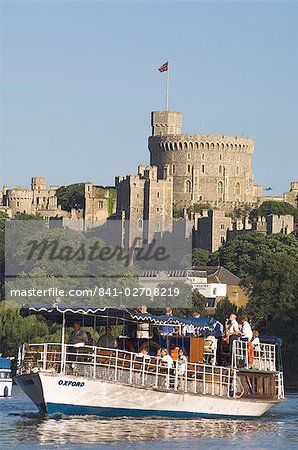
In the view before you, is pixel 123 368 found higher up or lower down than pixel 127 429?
higher up

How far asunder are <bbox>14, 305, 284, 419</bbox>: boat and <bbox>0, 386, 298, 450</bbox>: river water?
0.50 meters

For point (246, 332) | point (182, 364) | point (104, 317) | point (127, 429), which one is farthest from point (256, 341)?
point (127, 429)

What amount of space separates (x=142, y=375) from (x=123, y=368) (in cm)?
77

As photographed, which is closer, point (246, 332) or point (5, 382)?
point (246, 332)

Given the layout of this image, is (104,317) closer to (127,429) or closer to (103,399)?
(103,399)

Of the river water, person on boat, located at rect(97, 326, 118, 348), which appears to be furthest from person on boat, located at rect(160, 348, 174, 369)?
the river water

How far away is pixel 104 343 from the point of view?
203 feet

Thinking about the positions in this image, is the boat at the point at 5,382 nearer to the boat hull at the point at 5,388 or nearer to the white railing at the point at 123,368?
the boat hull at the point at 5,388

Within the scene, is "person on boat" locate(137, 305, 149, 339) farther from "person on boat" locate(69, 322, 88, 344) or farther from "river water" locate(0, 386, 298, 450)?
"river water" locate(0, 386, 298, 450)

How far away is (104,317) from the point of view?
63.5 m

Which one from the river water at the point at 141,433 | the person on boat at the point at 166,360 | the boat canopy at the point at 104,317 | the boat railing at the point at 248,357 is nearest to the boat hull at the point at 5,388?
the boat canopy at the point at 104,317

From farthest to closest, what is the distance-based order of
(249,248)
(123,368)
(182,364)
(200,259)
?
(200,259), (249,248), (182,364), (123,368)

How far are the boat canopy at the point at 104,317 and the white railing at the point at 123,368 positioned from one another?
1.19m

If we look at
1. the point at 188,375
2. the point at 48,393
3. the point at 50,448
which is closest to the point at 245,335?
the point at 188,375
